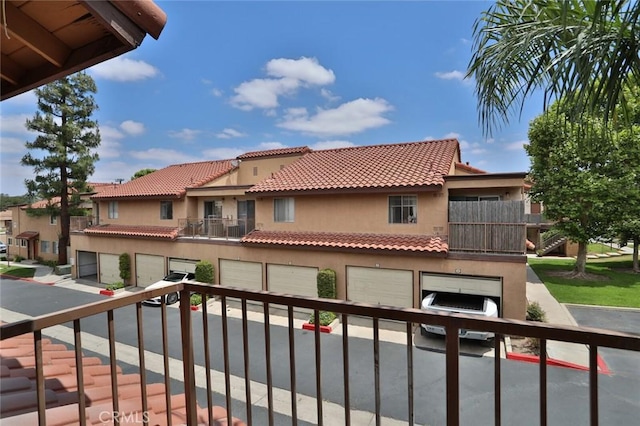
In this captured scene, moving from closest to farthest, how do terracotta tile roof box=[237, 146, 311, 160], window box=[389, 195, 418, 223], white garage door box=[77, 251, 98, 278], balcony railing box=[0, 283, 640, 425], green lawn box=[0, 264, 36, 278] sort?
balcony railing box=[0, 283, 640, 425], window box=[389, 195, 418, 223], terracotta tile roof box=[237, 146, 311, 160], white garage door box=[77, 251, 98, 278], green lawn box=[0, 264, 36, 278]

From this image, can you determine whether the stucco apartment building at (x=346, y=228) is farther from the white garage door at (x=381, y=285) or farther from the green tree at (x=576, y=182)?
the green tree at (x=576, y=182)

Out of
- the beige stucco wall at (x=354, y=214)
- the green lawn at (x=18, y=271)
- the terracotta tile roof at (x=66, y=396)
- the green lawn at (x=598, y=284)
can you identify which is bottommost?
the green lawn at (x=18, y=271)

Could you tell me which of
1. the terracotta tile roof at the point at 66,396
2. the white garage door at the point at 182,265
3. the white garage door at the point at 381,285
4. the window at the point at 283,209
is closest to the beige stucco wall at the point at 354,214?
the window at the point at 283,209

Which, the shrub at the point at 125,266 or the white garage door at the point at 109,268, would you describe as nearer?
the shrub at the point at 125,266

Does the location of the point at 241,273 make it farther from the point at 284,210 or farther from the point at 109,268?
the point at 109,268

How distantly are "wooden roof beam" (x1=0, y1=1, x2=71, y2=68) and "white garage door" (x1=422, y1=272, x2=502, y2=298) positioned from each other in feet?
34.6

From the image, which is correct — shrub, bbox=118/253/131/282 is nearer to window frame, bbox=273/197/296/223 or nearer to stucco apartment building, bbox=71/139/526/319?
stucco apartment building, bbox=71/139/526/319

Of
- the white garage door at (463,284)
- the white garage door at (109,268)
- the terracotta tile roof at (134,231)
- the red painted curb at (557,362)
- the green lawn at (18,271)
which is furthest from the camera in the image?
the green lawn at (18,271)

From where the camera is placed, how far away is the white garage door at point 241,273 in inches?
543

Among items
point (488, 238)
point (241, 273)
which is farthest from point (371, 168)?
point (241, 273)

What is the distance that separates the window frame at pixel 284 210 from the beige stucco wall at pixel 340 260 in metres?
1.52

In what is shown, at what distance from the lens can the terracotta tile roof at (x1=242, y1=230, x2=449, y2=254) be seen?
10.7 metres

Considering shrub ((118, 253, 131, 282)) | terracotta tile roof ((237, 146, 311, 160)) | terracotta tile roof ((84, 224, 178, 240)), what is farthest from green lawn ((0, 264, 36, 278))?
terracotta tile roof ((237, 146, 311, 160))

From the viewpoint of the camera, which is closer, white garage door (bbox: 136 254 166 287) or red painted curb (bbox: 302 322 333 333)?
red painted curb (bbox: 302 322 333 333)
